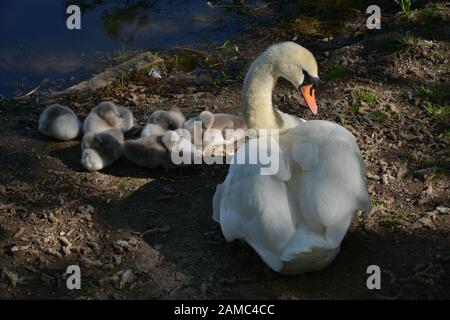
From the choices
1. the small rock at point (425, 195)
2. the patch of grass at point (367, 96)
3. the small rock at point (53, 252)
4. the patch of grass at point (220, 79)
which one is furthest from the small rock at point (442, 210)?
the patch of grass at point (220, 79)

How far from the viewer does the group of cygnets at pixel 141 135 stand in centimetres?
620

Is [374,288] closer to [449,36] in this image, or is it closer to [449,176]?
[449,176]

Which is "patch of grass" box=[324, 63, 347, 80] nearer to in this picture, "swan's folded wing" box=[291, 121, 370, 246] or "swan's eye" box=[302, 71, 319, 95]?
"swan's eye" box=[302, 71, 319, 95]

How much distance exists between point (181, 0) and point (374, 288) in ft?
20.7

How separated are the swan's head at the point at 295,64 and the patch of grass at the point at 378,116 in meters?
1.51

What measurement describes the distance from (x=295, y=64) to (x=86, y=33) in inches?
191

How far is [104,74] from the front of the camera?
7.99m

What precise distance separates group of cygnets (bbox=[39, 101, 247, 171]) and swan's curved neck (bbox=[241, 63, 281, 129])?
2.57 ft

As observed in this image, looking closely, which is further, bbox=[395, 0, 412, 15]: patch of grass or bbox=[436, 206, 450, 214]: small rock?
bbox=[395, 0, 412, 15]: patch of grass

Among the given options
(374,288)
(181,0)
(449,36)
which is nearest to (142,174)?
(374,288)

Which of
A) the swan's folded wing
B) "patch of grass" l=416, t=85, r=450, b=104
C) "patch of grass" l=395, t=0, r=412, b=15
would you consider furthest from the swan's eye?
"patch of grass" l=395, t=0, r=412, b=15

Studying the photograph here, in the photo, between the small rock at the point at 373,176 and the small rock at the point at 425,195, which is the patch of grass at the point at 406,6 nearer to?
the small rock at the point at 373,176

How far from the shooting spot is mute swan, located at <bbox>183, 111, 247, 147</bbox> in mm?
6418

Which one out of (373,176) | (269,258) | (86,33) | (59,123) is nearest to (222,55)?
(86,33)
